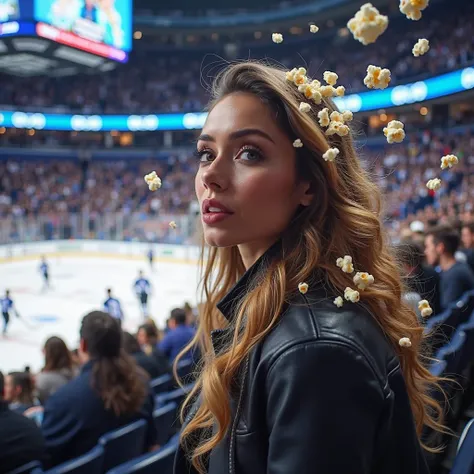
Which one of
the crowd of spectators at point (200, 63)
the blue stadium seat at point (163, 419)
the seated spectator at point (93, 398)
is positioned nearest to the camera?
the seated spectator at point (93, 398)

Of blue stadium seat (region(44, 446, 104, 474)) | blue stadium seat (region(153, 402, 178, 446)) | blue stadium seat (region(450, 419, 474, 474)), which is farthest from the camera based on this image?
blue stadium seat (region(153, 402, 178, 446))

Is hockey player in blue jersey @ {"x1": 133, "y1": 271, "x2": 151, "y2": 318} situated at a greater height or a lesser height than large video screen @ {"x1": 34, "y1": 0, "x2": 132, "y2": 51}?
lesser

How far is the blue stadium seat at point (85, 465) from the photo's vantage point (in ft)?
7.69

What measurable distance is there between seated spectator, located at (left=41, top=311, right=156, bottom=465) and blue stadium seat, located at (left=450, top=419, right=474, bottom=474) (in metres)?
1.81

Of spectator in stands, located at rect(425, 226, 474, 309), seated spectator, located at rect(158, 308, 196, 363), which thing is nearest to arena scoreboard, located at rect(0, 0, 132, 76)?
seated spectator, located at rect(158, 308, 196, 363)

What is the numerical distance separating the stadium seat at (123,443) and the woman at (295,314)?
1.46 m

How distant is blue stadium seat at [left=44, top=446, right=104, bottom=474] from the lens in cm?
234

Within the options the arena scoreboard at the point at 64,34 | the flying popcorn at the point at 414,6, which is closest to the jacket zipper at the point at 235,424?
the flying popcorn at the point at 414,6

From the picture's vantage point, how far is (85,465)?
2416mm

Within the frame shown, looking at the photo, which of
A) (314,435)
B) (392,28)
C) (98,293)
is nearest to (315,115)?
(314,435)

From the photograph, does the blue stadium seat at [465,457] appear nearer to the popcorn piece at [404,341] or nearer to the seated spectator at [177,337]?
the popcorn piece at [404,341]

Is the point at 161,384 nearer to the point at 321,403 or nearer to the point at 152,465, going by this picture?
the point at 152,465

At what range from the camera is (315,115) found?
1.17m

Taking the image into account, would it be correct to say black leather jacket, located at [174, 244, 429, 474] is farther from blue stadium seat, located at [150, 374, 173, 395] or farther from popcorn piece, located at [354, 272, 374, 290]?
blue stadium seat, located at [150, 374, 173, 395]
